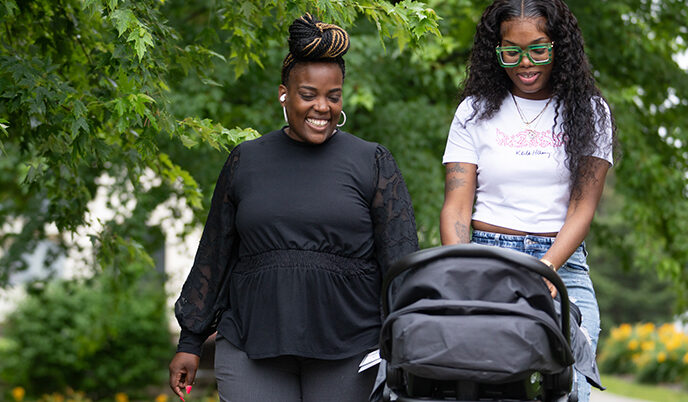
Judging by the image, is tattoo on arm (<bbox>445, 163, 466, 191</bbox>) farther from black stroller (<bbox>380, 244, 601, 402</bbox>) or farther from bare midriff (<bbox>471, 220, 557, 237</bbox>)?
black stroller (<bbox>380, 244, 601, 402</bbox>)

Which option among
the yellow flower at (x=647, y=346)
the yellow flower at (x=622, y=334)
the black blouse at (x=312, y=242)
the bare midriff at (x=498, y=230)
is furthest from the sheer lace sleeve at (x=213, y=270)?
the yellow flower at (x=622, y=334)

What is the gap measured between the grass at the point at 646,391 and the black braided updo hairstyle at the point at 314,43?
9.95m

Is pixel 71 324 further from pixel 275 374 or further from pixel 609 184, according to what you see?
pixel 609 184

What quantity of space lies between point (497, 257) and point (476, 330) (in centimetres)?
23

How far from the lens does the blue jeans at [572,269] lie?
3.20 m

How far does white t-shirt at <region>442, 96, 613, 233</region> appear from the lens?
3297mm

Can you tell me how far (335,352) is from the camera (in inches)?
124

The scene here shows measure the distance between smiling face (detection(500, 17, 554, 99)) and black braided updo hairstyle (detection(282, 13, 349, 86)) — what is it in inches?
23.4

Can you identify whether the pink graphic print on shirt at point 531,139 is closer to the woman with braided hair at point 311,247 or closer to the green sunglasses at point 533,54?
the green sunglasses at point 533,54

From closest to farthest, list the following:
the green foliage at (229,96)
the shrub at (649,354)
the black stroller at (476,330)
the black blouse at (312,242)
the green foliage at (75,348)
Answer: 1. the black stroller at (476,330)
2. the black blouse at (312,242)
3. the green foliage at (229,96)
4. the green foliage at (75,348)
5. the shrub at (649,354)

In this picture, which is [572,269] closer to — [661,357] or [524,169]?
[524,169]

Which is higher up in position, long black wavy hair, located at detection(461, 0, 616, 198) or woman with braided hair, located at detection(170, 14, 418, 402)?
long black wavy hair, located at detection(461, 0, 616, 198)

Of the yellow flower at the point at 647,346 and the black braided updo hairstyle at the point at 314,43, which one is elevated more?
the black braided updo hairstyle at the point at 314,43

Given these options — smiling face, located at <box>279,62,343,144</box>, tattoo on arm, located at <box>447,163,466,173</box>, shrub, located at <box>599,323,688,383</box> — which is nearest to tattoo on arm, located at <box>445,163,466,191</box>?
Result: tattoo on arm, located at <box>447,163,466,173</box>
